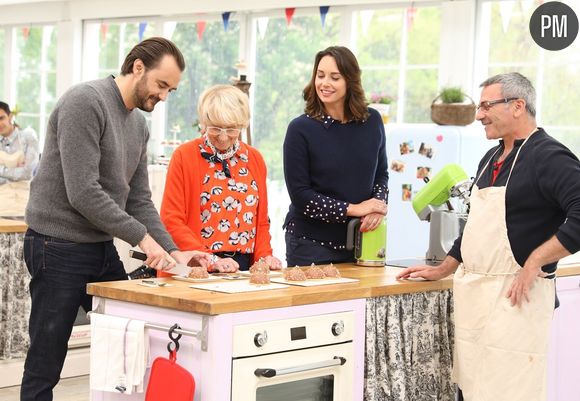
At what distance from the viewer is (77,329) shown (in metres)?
5.21

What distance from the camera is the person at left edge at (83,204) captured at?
2.86 meters

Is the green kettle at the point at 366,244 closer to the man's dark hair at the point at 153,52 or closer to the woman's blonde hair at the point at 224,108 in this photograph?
the woman's blonde hair at the point at 224,108

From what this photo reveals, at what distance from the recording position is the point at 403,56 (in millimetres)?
7922

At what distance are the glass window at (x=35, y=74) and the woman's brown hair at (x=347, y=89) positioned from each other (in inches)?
309

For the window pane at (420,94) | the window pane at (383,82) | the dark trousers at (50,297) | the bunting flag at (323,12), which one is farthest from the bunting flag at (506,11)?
the dark trousers at (50,297)

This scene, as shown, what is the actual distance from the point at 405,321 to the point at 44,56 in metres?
8.80

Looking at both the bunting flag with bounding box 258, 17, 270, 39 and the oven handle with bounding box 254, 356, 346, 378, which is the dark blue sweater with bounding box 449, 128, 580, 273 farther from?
the bunting flag with bounding box 258, 17, 270, 39

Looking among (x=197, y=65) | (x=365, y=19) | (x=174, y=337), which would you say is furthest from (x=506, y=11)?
(x=174, y=337)

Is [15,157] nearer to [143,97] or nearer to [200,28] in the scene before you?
[200,28]

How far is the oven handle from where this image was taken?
8.80 feet

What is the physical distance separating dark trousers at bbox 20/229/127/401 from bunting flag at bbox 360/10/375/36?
5486 mm

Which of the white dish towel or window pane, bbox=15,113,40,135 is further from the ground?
window pane, bbox=15,113,40,135

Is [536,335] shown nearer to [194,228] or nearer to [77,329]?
[194,228]

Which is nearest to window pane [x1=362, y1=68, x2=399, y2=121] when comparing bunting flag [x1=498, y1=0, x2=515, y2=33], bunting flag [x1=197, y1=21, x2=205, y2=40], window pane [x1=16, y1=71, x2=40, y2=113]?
bunting flag [x1=498, y1=0, x2=515, y2=33]
